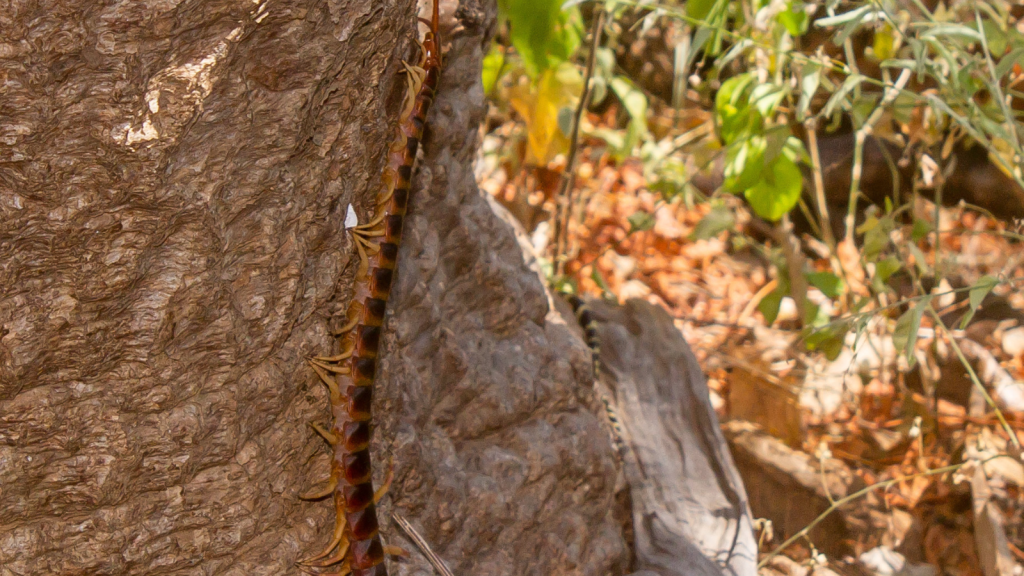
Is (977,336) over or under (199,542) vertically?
under

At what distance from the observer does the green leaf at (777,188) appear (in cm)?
200

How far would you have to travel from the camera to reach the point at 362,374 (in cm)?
113

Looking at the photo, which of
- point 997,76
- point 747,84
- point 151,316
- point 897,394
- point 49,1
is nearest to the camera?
point 49,1

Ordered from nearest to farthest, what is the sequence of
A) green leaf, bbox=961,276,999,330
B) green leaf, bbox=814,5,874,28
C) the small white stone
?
green leaf, bbox=961,276,999,330, green leaf, bbox=814,5,874,28, the small white stone

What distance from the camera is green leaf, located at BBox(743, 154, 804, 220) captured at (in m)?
2.00

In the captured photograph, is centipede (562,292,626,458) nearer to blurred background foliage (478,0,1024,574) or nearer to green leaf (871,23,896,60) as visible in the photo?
blurred background foliage (478,0,1024,574)

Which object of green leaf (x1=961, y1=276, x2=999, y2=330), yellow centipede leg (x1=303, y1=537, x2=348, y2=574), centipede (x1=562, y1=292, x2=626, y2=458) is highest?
green leaf (x1=961, y1=276, x2=999, y2=330)

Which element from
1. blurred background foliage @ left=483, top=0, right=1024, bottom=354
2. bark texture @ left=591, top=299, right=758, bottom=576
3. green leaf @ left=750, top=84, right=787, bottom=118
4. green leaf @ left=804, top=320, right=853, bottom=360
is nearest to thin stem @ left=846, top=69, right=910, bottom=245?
blurred background foliage @ left=483, top=0, right=1024, bottom=354

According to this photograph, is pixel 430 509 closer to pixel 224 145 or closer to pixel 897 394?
pixel 224 145

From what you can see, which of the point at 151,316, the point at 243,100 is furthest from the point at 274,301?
the point at 243,100

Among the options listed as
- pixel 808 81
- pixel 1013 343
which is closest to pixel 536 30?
pixel 808 81

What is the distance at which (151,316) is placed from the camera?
98 centimetres

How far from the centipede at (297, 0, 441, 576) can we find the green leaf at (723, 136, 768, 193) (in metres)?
1.04

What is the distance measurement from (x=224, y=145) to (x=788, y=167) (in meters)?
1.47
